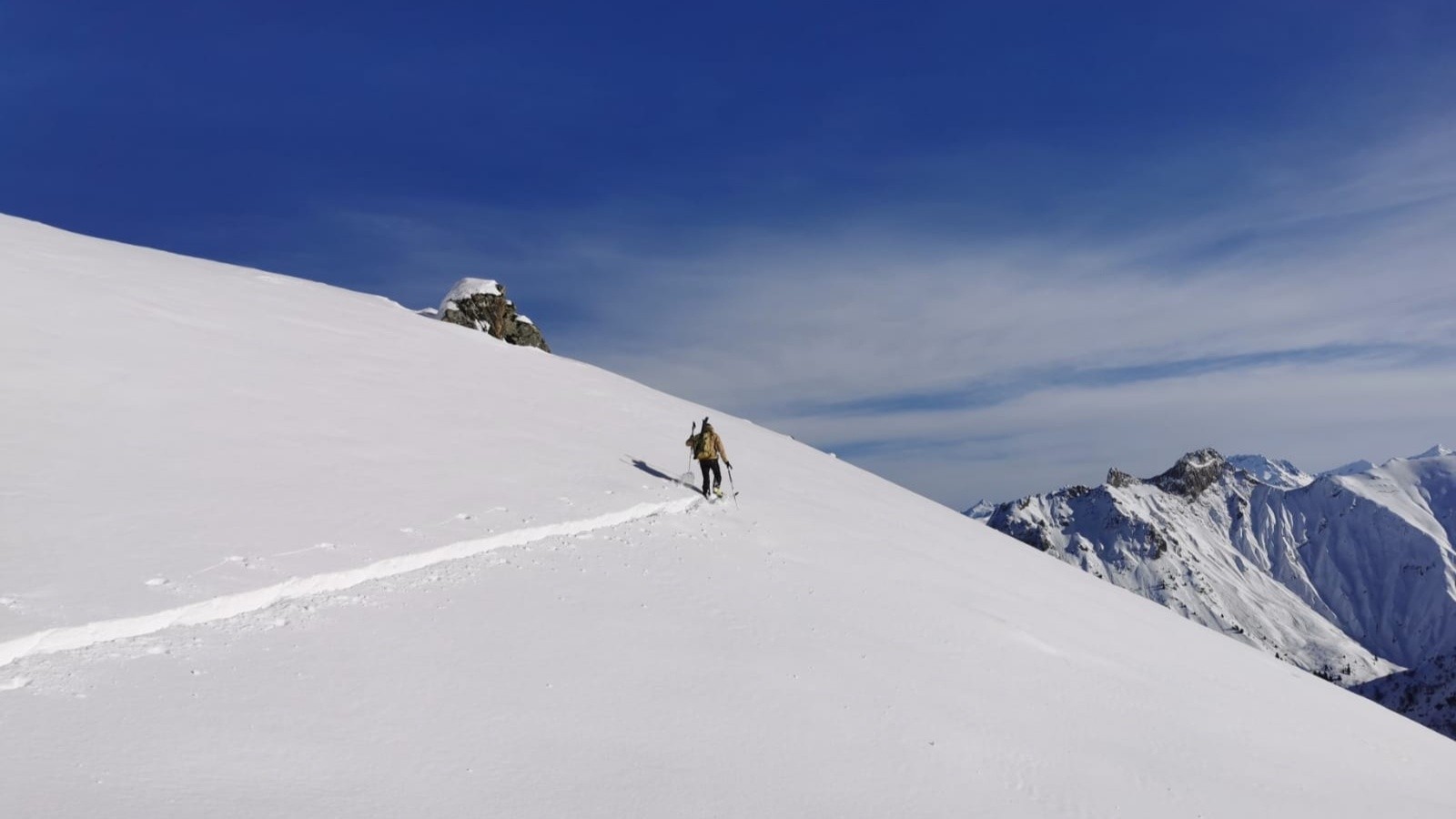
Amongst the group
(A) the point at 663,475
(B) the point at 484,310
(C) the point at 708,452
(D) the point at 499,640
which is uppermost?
(B) the point at 484,310

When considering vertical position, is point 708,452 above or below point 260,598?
above

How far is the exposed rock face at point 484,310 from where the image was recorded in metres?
33.7

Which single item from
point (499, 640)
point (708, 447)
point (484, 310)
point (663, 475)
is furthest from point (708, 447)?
point (484, 310)

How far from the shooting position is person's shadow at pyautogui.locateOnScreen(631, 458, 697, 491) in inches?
716

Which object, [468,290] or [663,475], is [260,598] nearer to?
[663,475]

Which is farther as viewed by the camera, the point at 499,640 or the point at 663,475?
the point at 663,475

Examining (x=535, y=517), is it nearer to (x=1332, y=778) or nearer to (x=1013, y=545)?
(x=1332, y=778)

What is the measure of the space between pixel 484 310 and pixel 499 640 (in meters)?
26.1

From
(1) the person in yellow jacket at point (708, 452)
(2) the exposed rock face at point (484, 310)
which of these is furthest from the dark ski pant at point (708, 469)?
(2) the exposed rock face at point (484, 310)

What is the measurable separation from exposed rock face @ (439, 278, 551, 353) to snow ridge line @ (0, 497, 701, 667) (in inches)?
825

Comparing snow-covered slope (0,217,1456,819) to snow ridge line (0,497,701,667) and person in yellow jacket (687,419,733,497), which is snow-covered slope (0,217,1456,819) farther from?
person in yellow jacket (687,419,733,497)

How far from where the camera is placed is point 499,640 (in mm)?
9523

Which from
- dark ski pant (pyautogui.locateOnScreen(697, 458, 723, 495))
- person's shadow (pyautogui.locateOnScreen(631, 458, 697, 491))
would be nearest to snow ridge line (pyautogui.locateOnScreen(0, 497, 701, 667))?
dark ski pant (pyautogui.locateOnScreen(697, 458, 723, 495))

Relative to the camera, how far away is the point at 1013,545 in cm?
2381
